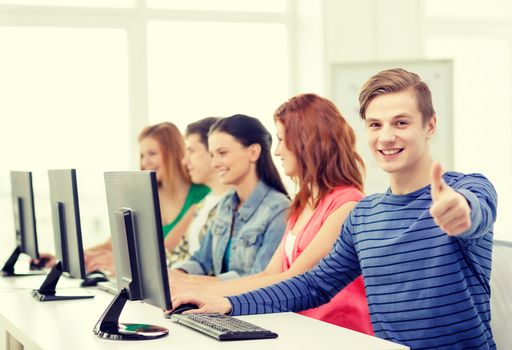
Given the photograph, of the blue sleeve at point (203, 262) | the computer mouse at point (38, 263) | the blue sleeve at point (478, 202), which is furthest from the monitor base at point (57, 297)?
the blue sleeve at point (478, 202)

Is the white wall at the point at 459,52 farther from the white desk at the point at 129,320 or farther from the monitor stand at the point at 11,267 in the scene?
the white desk at the point at 129,320

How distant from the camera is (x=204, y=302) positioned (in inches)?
99.4

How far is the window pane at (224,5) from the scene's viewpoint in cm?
619

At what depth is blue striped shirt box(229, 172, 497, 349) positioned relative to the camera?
2238 millimetres

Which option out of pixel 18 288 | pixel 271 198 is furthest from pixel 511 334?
pixel 18 288

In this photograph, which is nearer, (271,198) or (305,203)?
(305,203)

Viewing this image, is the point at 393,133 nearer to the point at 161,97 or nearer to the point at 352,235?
the point at 352,235

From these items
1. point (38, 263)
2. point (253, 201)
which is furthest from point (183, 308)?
point (38, 263)

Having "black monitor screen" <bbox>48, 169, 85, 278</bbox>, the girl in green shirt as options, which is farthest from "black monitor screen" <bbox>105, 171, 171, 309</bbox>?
the girl in green shirt

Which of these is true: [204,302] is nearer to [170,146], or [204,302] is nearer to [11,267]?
[11,267]

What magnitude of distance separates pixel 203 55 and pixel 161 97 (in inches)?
18.1

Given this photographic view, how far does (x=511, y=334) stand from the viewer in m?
2.41

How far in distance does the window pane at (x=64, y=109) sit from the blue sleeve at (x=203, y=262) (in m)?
2.20

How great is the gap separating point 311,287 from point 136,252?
0.54 metres
